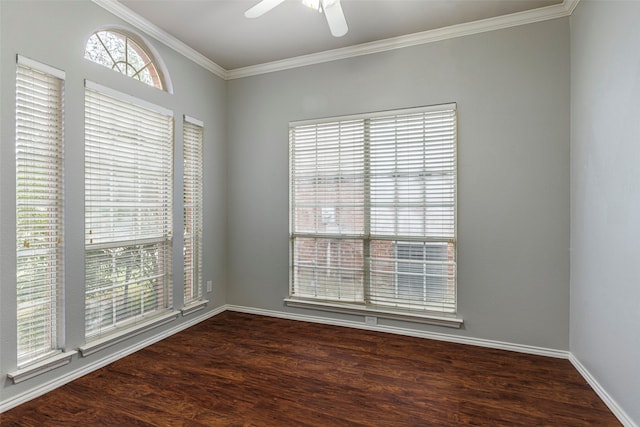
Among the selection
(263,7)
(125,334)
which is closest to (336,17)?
(263,7)

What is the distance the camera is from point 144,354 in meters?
2.80

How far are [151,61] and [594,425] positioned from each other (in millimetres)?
4287

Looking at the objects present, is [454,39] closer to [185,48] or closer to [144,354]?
[185,48]

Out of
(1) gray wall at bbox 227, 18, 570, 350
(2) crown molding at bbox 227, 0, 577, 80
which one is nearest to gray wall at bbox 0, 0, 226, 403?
(2) crown molding at bbox 227, 0, 577, 80

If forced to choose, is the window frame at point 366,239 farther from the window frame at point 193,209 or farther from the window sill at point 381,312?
the window frame at point 193,209

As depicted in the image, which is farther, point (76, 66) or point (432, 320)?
point (432, 320)

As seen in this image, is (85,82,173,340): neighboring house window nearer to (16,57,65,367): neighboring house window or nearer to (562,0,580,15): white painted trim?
(16,57,65,367): neighboring house window

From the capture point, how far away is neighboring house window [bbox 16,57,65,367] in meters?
2.11

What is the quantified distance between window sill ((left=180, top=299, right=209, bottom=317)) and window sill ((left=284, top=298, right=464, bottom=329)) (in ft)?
2.94

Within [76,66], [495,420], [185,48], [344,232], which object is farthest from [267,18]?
[495,420]

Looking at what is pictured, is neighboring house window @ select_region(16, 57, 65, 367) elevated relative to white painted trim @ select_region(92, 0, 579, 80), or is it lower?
lower

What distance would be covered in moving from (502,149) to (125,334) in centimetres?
356

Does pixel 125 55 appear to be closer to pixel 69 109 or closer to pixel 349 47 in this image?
pixel 69 109

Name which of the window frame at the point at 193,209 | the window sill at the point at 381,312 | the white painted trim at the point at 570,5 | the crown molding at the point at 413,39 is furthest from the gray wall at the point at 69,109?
the white painted trim at the point at 570,5
